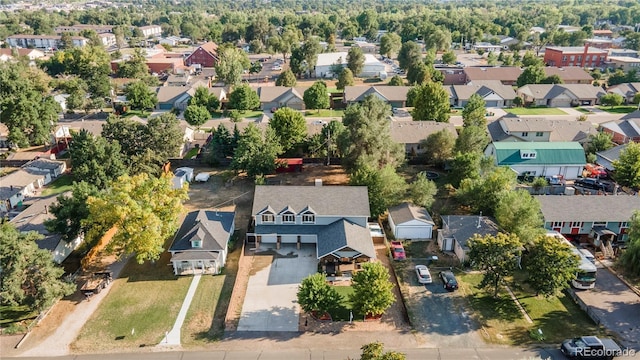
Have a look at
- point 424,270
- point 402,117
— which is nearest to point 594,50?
point 402,117

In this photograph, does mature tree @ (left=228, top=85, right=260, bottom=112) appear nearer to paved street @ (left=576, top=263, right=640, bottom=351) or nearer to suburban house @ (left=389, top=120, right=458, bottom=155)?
suburban house @ (left=389, top=120, right=458, bottom=155)

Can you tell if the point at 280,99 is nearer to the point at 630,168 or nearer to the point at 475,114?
the point at 475,114

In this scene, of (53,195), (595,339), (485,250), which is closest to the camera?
(595,339)

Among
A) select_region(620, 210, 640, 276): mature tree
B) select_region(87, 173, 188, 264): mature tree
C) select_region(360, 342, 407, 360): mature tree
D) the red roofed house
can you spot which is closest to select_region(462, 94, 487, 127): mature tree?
select_region(620, 210, 640, 276): mature tree

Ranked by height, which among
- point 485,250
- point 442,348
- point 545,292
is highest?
point 485,250

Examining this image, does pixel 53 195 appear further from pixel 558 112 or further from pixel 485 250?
pixel 558 112
